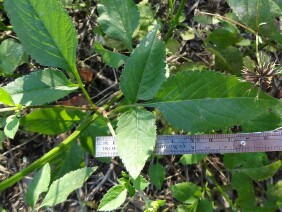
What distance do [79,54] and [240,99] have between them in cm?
121

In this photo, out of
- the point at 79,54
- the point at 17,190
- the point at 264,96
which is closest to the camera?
the point at 264,96

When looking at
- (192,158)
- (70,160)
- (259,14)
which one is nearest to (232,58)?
(259,14)

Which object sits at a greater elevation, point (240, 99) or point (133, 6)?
point (133, 6)

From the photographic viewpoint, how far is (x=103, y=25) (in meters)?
1.77

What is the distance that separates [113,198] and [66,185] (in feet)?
0.85

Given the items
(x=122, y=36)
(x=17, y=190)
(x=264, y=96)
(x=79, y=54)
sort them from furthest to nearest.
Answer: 1. (x=79, y=54)
2. (x=17, y=190)
3. (x=122, y=36)
4. (x=264, y=96)

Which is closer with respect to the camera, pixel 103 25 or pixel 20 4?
pixel 20 4

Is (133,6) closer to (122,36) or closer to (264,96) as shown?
(122,36)

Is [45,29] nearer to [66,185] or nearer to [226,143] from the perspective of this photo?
[66,185]

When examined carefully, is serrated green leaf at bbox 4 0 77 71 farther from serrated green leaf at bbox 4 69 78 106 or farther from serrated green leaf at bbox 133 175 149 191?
serrated green leaf at bbox 133 175 149 191

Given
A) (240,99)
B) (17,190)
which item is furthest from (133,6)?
(17,190)

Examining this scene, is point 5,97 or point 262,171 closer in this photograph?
point 5,97

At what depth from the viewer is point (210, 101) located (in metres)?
1.38

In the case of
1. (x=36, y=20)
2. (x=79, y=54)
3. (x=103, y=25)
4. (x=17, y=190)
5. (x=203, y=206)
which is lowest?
(x=17, y=190)
